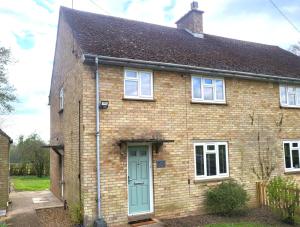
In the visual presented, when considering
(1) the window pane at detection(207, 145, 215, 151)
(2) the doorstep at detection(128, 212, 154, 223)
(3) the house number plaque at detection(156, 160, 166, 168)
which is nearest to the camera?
(2) the doorstep at detection(128, 212, 154, 223)

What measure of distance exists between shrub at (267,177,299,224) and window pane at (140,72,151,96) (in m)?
5.47

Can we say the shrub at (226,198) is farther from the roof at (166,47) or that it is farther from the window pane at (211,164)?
the roof at (166,47)

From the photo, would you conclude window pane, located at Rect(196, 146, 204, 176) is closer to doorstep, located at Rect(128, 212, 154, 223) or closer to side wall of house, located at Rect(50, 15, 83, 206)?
doorstep, located at Rect(128, 212, 154, 223)

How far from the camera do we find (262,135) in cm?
1291

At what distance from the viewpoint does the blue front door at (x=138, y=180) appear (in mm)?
10047

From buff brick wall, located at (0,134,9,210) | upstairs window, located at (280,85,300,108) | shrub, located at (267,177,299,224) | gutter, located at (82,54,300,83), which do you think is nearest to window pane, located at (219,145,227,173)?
shrub, located at (267,177,299,224)

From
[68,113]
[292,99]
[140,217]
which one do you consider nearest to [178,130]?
[140,217]

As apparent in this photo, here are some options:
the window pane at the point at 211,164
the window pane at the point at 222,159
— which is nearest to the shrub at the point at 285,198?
the window pane at the point at 222,159

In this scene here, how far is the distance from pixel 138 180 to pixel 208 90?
4.62m

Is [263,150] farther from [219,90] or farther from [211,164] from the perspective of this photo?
[219,90]

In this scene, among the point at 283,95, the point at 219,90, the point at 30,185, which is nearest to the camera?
the point at 219,90

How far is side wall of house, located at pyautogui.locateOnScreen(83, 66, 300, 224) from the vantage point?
957 centimetres

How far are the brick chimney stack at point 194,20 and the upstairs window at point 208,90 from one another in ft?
18.4

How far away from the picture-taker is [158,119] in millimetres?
10680
